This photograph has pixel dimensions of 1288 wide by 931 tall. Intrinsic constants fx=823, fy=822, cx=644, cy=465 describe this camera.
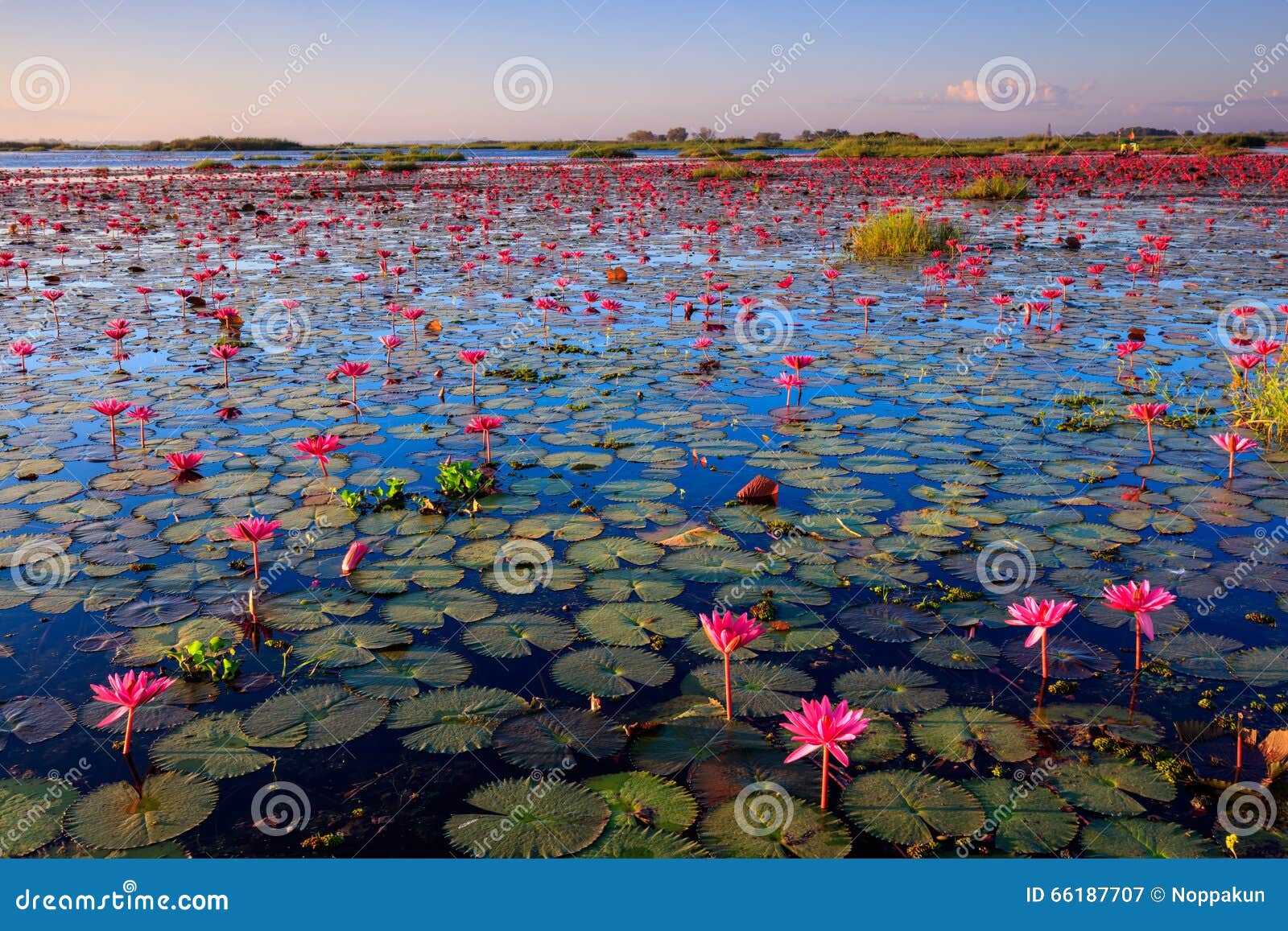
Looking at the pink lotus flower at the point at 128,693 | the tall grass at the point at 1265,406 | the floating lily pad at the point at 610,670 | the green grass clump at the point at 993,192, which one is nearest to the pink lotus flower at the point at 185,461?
the pink lotus flower at the point at 128,693

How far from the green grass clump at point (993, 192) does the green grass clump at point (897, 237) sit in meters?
10.3

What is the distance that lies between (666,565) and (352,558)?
1.43 m

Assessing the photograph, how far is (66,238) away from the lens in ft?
51.4

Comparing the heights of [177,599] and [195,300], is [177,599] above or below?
below

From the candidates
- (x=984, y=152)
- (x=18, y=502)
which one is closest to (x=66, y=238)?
(x=18, y=502)

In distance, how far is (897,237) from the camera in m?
13.3

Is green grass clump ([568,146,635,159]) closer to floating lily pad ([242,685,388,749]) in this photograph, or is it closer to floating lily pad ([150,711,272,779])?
floating lily pad ([242,685,388,749])

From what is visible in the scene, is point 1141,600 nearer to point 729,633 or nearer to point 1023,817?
point 1023,817

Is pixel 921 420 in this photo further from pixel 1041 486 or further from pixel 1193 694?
pixel 1193 694

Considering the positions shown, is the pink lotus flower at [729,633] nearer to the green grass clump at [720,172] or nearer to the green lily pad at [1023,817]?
the green lily pad at [1023,817]

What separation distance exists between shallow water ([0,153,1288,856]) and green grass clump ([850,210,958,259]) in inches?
167

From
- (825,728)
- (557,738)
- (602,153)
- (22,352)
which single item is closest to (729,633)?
(825,728)

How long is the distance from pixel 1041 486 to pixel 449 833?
369cm

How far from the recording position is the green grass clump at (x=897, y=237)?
1327 cm
